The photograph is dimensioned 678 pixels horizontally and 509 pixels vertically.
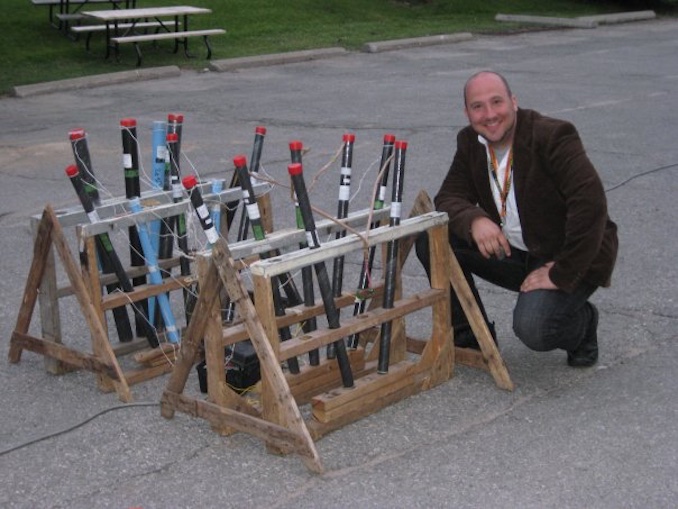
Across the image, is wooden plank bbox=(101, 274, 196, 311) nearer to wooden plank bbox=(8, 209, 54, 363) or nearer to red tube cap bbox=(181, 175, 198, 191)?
wooden plank bbox=(8, 209, 54, 363)

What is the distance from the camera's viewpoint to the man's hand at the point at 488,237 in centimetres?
493

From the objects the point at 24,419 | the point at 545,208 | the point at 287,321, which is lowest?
the point at 24,419

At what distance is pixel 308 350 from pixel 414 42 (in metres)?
14.4

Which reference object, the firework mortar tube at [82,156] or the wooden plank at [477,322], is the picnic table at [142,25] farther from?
the wooden plank at [477,322]

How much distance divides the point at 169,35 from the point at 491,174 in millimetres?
12101

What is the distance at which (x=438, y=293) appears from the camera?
5000mm

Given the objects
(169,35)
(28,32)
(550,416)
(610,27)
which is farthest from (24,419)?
(610,27)

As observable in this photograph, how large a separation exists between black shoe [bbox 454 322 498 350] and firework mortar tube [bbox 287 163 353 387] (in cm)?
75

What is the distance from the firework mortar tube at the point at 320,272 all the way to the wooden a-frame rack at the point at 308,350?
5 centimetres

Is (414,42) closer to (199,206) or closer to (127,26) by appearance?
(127,26)

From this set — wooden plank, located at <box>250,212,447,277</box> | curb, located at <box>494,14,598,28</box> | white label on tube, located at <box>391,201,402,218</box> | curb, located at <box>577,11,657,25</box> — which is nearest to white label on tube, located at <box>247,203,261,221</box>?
wooden plank, located at <box>250,212,447,277</box>

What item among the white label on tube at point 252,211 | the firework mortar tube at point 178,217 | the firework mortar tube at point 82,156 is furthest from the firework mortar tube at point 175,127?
the white label on tube at point 252,211

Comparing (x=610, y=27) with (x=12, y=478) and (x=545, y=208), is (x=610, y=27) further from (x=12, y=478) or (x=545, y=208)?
(x=12, y=478)

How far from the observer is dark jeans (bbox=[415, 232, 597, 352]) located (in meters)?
4.83
